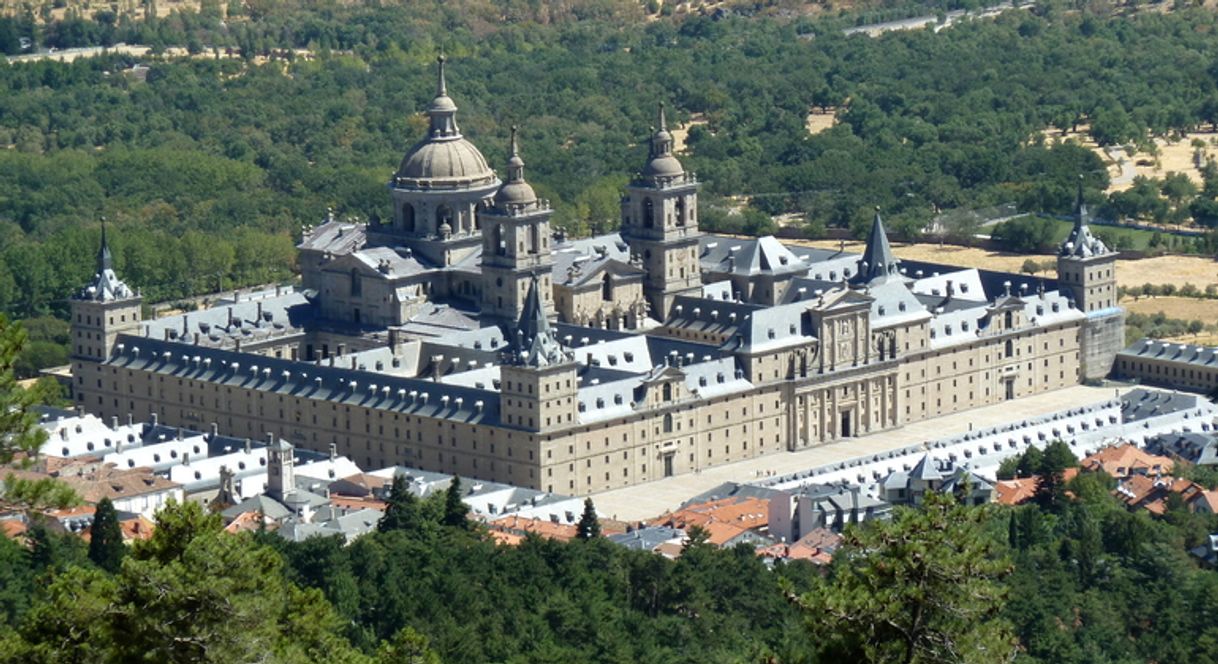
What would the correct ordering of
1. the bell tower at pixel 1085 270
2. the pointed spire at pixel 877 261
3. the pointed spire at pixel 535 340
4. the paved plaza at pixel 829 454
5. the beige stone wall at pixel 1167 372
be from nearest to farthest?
the pointed spire at pixel 535 340 → the paved plaza at pixel 829 454 → the beige stone wall at pixel 1167 372 → the pointed spire at pixel 877 261 → the bell tower at pixel 1085 270

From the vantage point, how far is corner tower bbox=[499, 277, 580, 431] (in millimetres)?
110000

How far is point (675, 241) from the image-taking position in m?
130

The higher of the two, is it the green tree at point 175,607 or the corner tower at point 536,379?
the green tree at point 175,607

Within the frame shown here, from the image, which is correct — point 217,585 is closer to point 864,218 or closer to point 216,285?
point 216,285

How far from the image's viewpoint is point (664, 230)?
12988cm

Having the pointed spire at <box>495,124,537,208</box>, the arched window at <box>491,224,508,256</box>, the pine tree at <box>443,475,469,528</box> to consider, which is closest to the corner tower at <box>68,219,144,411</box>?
the arched window at <box>491,224,508,256</box>

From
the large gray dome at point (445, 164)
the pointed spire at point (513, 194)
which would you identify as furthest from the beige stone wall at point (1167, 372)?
the large gray dome at point (445, 164)

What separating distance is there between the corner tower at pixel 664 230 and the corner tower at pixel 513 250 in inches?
234

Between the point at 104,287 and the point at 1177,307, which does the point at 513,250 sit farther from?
the point at 1177,307

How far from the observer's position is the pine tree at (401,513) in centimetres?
9931

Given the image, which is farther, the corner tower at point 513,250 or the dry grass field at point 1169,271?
the dry grass field at point 1169,271

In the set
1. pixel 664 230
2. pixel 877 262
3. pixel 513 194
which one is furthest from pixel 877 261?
pixel 513 194

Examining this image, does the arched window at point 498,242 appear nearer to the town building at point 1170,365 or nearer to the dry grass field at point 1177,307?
the town building at point 1170,365

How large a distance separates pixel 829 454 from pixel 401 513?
78.8 ft
